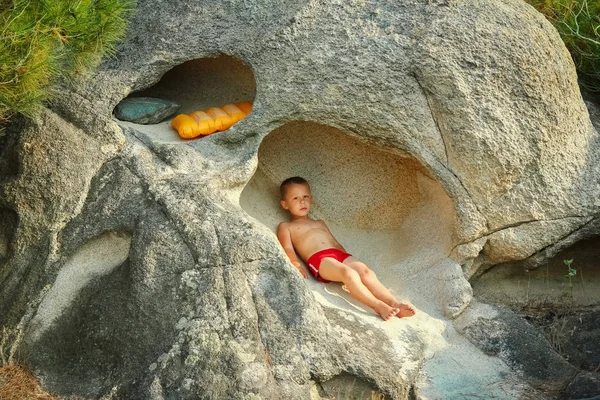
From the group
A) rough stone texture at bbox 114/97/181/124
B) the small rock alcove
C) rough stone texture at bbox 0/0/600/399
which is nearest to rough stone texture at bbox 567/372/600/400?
rough stone texture at bbox 0/0/600/399

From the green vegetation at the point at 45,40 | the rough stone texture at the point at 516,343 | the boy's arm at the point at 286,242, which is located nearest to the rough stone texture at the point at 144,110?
the green vegetation at the point at 45,40

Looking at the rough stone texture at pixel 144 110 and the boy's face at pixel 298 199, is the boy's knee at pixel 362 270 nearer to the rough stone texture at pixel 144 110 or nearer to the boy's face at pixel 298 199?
the boy's face at pixel 298 199

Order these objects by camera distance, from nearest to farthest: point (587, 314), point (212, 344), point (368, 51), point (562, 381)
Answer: point (212, 344)
point (562, 381)
point (368, 51)
point (587, 314)

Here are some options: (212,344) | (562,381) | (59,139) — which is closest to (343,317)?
(212,344)

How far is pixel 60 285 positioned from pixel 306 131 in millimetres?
1515

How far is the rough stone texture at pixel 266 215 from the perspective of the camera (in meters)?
3.65

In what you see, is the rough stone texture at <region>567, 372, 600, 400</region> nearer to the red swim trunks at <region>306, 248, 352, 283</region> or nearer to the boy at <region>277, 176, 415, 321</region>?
the boy at <region>277, 176, 415, 321</region>

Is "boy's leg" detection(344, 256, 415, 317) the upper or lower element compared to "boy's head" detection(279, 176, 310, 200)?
lower

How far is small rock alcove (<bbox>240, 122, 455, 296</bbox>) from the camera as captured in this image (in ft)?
14.9

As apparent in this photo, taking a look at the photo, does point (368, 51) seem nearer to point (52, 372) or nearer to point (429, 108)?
point (429, 108)

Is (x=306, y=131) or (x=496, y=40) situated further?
(x=306, y=131)

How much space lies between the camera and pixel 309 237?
4492 millimetres

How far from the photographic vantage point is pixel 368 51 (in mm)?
4102

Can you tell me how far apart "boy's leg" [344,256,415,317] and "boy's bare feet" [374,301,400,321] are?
2.5 inches
